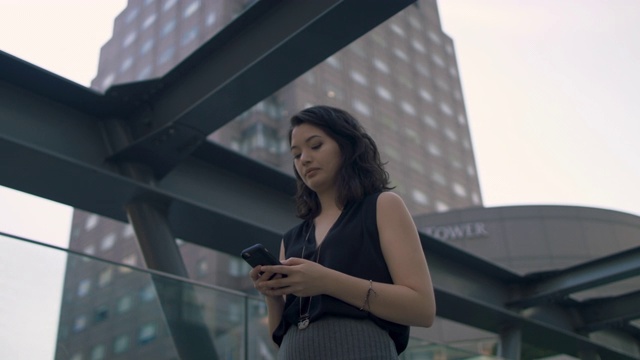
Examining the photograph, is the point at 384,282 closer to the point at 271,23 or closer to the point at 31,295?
the point at 31,295

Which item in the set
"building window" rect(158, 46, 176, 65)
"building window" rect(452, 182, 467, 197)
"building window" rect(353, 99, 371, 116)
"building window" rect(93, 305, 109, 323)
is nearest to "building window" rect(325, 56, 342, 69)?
"building window" rect(353, 99, 371, 116)

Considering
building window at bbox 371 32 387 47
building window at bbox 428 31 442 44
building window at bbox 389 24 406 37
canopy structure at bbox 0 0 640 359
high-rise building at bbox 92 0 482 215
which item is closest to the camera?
canopy structure at bbox 0 0 640 359

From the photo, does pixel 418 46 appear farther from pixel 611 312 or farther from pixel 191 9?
pixel 611 312

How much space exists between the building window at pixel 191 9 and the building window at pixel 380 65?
14433mm

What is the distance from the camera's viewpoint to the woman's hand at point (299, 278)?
168cm

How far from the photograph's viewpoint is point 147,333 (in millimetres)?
4230

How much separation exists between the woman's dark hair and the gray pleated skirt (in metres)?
0.42

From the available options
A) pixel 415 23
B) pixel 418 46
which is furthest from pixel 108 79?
pixel 415 23

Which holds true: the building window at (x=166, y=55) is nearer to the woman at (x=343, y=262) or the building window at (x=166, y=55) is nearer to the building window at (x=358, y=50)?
the building window at (x=358, y=50)

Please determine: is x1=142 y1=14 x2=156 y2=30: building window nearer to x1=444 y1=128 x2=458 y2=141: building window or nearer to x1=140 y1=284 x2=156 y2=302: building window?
x1=444 y1=128 x2=458 y2=141: building window

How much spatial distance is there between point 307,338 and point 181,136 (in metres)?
4.30

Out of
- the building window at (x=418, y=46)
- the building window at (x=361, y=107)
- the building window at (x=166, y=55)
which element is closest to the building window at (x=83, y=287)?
the building window at (x=361, y=107)

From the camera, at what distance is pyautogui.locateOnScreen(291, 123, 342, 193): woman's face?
81.2 inches

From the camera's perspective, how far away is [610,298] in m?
10.8
